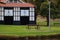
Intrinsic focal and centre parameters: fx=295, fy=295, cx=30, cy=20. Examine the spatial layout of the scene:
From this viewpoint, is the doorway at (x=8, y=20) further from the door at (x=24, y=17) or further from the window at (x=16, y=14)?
the door at (x=24, y=17)

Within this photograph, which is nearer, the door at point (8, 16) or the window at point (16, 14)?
the window at point (16, 14)

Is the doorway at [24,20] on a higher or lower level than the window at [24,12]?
lower

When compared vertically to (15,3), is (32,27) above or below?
below

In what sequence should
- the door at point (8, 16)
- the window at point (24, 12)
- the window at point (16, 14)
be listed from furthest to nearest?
the window at point (24, 12) < the door at point (8, 16) < the window at point (16, 14)

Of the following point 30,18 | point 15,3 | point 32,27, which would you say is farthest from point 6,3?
point 32,27

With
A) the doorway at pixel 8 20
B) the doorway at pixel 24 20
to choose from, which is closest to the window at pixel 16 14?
the doorway at pixel 24 20

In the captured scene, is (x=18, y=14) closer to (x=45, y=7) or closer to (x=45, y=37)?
(x=45, y=7)

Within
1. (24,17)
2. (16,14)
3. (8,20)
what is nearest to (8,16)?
(8,20)

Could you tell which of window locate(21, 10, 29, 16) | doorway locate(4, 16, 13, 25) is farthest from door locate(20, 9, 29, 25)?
doorway locate(4, 16, 13, 25)

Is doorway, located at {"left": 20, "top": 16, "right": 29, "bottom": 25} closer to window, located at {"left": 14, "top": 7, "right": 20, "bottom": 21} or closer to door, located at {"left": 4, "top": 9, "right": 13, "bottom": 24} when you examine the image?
window, located at {"left": 14, "top": 7, "right": 20, "bottom": 21}

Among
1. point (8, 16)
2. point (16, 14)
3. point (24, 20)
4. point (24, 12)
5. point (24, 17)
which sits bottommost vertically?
point (24, 20)

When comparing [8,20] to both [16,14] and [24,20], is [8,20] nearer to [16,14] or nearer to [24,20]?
[16,14]

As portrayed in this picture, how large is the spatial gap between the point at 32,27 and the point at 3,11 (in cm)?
1198

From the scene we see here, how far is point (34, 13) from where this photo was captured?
5869cm
